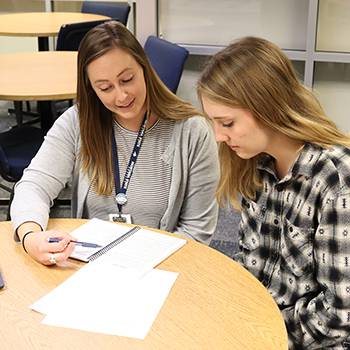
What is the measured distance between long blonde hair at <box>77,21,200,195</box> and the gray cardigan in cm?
4

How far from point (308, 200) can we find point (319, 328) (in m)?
0.29

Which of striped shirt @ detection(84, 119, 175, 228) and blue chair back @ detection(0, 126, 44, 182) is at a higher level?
striped shirt @ detection(84, 119, 175, 228)

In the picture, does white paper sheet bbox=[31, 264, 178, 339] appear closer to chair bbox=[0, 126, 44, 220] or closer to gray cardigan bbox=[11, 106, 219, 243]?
gray cardigan bbox=[11, 106, 219, 243]

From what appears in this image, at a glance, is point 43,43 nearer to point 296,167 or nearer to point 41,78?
point 41,78

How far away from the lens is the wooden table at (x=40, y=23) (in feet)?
13.3

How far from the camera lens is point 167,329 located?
115 centimetres

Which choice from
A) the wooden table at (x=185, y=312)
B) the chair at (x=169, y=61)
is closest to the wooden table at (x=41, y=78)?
the chair at (x=169, y=61)

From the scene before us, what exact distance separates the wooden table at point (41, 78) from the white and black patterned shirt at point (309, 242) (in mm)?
1518

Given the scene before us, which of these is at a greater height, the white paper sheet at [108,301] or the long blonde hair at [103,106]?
the long blonde hair at [103,106]

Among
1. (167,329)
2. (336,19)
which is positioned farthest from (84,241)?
(336,19)

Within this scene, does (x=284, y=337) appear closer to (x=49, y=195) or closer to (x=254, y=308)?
(x=254, y=308)

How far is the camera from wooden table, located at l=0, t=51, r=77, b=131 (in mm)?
2688

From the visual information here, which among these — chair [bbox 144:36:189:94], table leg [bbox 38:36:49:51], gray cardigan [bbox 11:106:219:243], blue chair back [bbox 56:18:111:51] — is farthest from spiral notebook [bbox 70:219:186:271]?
table leg [bbox 38:36:49:51]

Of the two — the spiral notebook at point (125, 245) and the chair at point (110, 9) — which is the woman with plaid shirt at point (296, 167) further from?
the chair at point (110, 9)
